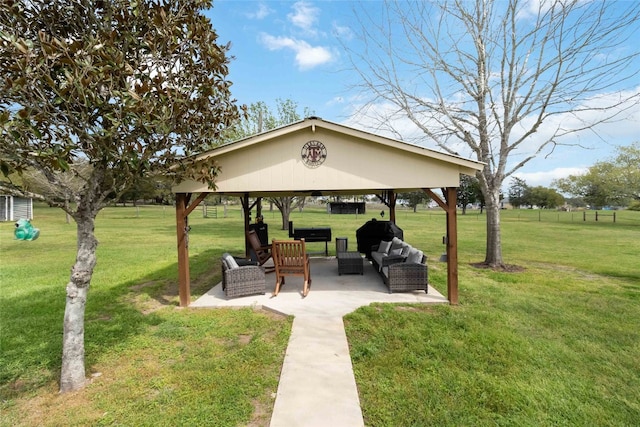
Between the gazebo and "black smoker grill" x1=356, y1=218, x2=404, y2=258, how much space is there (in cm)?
397

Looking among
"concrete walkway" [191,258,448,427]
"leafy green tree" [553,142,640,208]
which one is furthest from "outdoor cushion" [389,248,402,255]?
"leafy green tree" [553,142,640,208]

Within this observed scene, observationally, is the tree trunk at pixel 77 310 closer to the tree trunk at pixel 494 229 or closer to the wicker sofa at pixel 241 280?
the wicker sofa at pixel 241 280

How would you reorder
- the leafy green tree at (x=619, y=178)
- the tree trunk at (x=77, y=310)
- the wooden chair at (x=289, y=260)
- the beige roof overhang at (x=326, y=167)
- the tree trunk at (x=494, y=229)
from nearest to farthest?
1. the tree trunk at (x=77, y=310)
2. the beige roof overhang at (x=326, y=167)
3. the wooden chair at (x=289, y=260)
4. the tree trunk at (x=494, y=229)
5. the leafy green tree at (x=619, y=178)

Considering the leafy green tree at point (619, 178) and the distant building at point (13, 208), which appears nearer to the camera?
the distant building at point (13, 208)

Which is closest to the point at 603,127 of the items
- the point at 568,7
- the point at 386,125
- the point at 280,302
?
the point at 568,7

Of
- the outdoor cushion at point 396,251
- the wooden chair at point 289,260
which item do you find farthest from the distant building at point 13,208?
the outdoor cushion at point 396,251

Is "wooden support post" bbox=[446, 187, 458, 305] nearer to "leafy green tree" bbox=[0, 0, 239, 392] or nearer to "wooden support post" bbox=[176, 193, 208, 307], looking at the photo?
"leafy green tree" bbox=[0, 0, 239, 392]

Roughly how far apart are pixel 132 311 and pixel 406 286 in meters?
5.25

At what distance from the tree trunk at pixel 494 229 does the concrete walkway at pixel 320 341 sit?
395cm

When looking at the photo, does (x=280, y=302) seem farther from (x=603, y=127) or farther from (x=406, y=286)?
(x=603, y=127)

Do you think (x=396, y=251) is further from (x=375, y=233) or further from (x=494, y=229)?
(x=494, y=229)

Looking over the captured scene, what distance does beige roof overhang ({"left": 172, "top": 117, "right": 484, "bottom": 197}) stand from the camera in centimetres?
588

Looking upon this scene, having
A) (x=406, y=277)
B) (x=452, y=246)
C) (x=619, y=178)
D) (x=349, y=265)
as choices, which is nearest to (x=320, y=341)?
(x=406, y=277)

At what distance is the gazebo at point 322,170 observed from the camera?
232 inches
